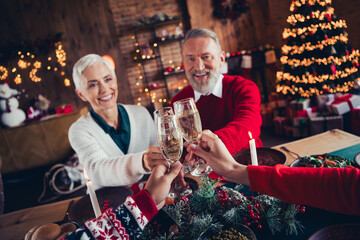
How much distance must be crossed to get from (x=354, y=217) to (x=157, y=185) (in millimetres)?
626

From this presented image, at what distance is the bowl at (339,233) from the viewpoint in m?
0.62

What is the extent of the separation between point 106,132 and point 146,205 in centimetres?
94

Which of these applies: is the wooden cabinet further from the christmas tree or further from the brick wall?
the christmas tree

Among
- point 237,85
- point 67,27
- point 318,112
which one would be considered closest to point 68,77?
point 67,27

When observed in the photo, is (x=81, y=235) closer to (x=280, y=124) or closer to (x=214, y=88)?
(x=214, y=88)

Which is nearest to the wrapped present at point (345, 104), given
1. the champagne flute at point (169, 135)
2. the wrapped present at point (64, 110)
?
the champagne flute at point (169, 135)

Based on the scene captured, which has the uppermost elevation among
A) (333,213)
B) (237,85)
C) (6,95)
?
(6,95)

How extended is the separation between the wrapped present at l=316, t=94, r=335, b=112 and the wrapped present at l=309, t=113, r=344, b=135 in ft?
0.46

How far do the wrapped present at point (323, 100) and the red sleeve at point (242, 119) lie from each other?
235cm

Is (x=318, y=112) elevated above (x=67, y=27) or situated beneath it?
situated beneath

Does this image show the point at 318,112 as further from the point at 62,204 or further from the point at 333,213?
the point at 62,204

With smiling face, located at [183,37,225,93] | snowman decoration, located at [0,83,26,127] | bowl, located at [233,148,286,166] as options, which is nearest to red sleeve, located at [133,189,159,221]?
bowl, located at [233,148,286,166]

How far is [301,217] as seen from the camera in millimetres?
777

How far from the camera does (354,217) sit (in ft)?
2.41
